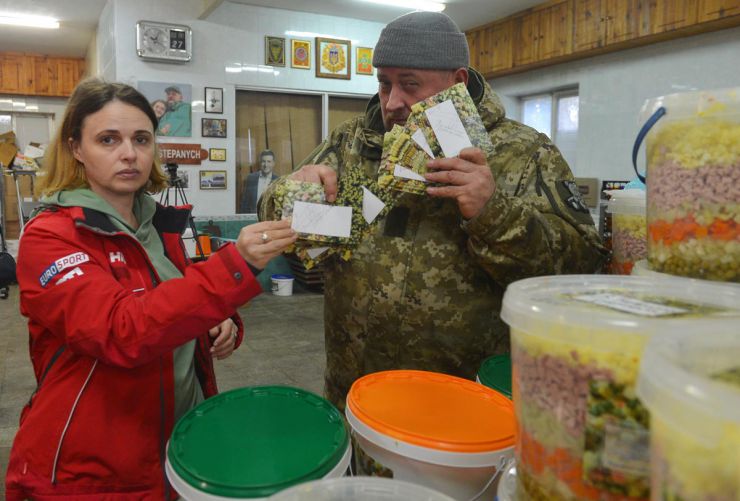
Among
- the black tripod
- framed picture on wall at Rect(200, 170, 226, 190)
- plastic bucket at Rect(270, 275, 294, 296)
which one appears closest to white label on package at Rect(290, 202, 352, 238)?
the black tripod

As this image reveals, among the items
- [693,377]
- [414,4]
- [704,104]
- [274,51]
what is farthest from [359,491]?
[274,51]

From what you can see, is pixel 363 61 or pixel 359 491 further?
pixel 363 61

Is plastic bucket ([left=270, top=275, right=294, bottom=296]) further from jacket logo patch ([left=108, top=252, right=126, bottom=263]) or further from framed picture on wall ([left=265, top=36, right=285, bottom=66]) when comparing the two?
jacket logo patch ([left=108, top=252, right=126, bottom=263])

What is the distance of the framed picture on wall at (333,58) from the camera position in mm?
6492

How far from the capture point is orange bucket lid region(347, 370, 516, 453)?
76 cm

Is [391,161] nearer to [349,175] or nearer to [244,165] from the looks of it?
[349,175]

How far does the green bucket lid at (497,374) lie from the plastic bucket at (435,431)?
92mm

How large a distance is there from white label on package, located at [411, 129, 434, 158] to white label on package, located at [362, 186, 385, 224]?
0.18m

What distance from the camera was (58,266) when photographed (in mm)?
1129

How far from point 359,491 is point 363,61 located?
6.59m

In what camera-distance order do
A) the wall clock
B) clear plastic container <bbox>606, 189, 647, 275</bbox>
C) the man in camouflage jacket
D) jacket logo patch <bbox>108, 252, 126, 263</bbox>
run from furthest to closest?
the wall clock < the man in camouflage jacket < jacket logo patch <bbox>108, 252, 126, 263</bbox> < clear plastic container <bbox>606, 189, 647, 275</bbox>

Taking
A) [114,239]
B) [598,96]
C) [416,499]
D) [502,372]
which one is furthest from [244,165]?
[416,499]

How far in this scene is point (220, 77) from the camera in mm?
6070

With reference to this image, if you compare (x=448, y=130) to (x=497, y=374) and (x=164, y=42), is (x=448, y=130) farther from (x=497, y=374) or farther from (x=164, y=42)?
(x=164, y=42)
